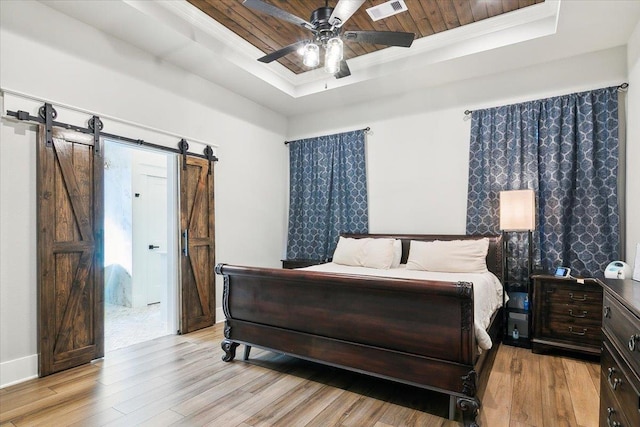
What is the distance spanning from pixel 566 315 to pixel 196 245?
3.90 metres

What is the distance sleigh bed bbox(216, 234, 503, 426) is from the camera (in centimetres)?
208

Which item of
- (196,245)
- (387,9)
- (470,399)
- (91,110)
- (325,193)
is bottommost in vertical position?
(470,399)

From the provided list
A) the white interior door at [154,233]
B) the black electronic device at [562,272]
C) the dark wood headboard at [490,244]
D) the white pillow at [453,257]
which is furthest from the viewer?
the white interior door at [154,233]

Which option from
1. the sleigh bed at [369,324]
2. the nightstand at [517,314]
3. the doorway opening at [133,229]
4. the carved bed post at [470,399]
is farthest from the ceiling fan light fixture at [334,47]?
the doorway opening at [133,229]

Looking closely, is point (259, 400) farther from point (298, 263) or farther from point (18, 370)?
point (298, 263)

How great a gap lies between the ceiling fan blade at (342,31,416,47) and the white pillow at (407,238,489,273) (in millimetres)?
2078

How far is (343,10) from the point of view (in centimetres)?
246

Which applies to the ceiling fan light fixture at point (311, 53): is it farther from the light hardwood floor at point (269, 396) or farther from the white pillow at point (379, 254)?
the light hardwood floor at point (269, 396)

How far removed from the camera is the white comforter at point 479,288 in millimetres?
2184

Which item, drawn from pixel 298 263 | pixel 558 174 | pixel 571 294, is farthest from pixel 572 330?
pixel 298 263

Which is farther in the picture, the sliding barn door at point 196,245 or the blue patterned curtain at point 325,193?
the blue patterned curtain at point 325,193

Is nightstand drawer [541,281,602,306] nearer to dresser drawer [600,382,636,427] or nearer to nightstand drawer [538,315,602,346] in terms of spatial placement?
nightstand drawer [538,315,602,346]

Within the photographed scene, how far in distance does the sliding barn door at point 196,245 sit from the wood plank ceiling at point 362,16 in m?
1.59

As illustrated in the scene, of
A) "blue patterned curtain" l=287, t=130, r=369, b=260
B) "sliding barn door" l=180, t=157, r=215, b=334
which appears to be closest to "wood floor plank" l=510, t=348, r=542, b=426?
"blue patterned curtain" l=287, t=130, r=369, b=260
